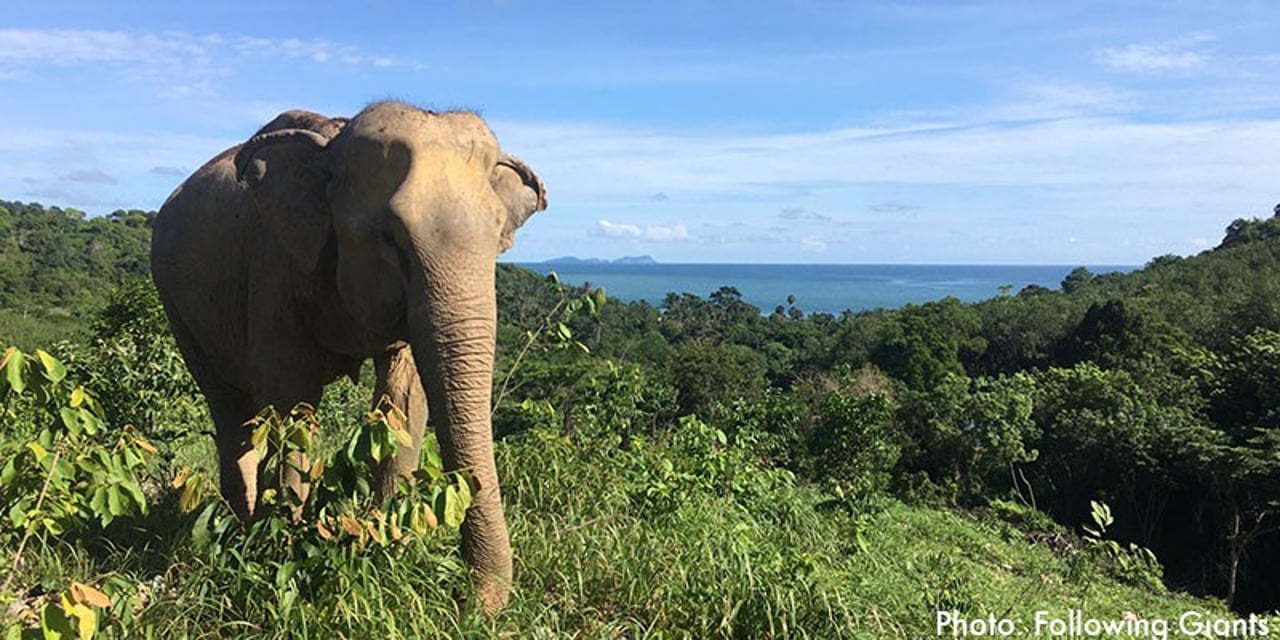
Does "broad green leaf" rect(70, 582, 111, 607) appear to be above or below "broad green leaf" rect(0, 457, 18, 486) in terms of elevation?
below

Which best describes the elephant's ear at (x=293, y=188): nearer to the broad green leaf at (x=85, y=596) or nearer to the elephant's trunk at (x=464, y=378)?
the elephant's trunk at (x=464, y=378)

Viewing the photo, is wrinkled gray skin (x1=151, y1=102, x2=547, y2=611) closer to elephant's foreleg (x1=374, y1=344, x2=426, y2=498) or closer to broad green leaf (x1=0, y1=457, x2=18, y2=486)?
elephant's foreleg (x1=374, y1=344, x2=426, y2=498)

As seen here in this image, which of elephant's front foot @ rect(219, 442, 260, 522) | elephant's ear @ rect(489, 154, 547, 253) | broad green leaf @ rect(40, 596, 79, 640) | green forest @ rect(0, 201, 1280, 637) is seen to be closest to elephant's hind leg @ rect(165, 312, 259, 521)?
elephant's front foot @ rect(219, 442, 260, 522)

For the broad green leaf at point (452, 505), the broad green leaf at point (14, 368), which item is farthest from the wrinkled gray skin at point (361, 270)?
the broad green leaf at point (14, 368)

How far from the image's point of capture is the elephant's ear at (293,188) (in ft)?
13.0

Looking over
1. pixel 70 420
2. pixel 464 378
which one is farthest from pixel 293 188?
pixel 70 420

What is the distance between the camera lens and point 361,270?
12.3ft

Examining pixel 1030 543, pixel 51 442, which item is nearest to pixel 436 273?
pixel 51 442

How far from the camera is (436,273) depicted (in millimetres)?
3400

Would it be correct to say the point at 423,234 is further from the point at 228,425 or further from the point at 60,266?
the point at 60,266

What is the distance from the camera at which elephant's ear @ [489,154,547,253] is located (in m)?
4.15

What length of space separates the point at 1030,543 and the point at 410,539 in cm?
1566

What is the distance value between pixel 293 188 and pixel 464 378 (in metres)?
1.32

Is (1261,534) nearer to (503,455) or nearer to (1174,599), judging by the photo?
(1174,599)
